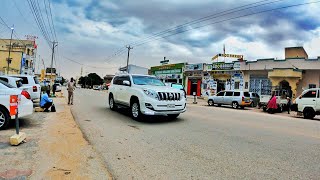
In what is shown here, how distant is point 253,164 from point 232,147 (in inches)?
54.2

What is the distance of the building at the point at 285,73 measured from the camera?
28781 millimetres

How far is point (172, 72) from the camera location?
160ft

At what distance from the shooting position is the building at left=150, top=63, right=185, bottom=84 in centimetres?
4587

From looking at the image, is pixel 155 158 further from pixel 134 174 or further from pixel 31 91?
pixel 31 91

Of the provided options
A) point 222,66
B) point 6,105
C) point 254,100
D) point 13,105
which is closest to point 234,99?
point 254,100

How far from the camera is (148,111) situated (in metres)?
10.4

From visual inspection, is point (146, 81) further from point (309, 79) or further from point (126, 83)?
point (309, 79)

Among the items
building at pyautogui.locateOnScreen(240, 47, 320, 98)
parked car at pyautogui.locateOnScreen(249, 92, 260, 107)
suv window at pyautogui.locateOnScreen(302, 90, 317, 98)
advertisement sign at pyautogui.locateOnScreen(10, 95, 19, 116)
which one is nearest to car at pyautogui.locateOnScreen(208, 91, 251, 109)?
parked car at pyautogui.locateOnScreen(249, 92, 260, 107)

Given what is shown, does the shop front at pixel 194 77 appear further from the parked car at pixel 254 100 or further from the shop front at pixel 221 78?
the parked car at pixel 254 100

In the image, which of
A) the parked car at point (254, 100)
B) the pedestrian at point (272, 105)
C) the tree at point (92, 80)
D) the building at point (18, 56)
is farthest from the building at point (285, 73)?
the tree at point (92, 80)

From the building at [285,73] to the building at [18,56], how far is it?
41.2 meters

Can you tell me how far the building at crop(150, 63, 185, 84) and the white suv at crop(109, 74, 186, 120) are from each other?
3328 cm

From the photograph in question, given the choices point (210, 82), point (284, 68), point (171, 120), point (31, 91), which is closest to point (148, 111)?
point (171, 120)

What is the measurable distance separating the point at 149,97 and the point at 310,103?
40.5 ft
